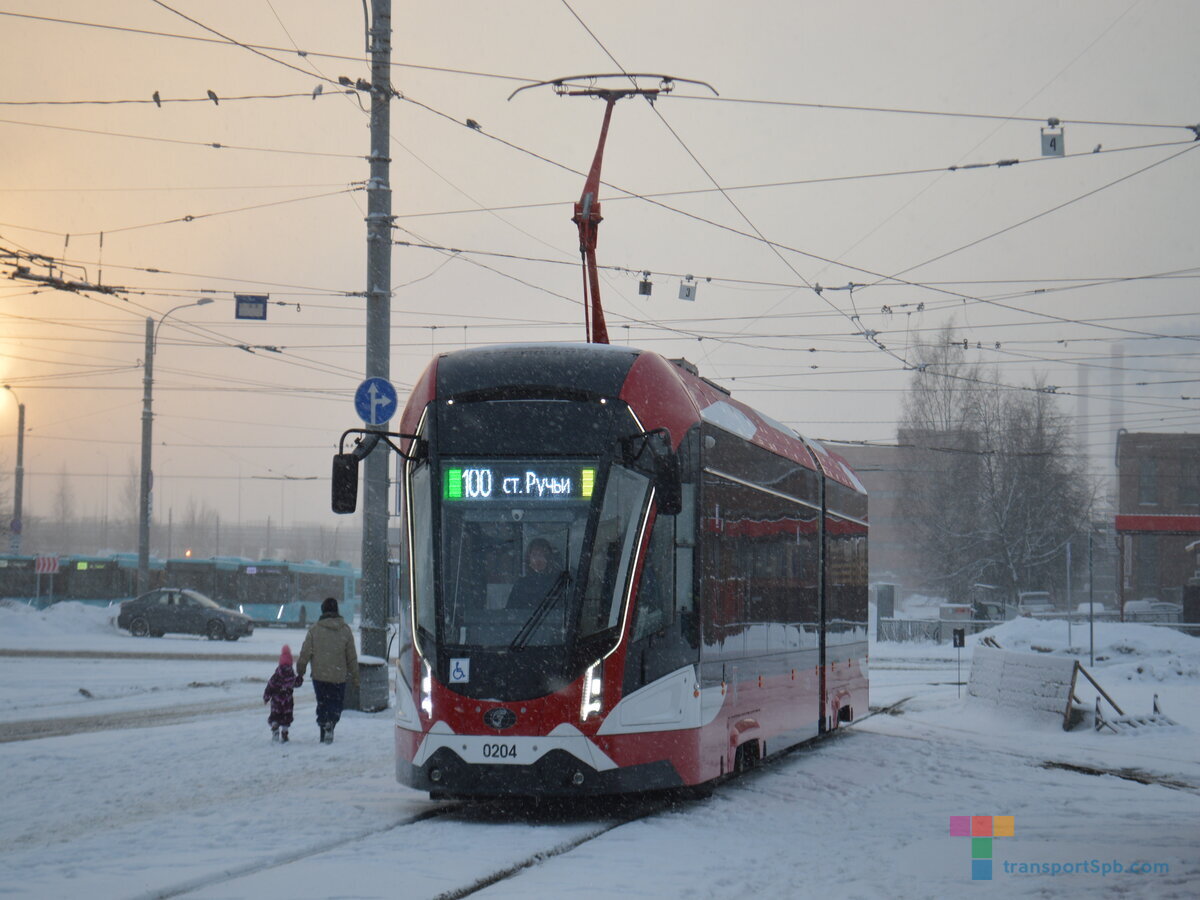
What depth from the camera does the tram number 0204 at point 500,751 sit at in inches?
386

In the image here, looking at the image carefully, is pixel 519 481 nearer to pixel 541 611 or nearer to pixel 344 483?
pixel 541 611

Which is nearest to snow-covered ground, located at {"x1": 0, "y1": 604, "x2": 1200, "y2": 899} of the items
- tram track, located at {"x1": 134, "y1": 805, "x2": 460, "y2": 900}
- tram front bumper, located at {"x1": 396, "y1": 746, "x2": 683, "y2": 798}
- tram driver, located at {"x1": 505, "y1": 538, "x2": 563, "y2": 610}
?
tram track, located at {"x1": 134, "y1": 805, "x2": 460, "y2": 900}

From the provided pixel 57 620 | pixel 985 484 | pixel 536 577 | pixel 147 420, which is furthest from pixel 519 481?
pixel 985 484

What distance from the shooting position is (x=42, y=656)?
3347cm

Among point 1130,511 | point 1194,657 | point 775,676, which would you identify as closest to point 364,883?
point 775,676

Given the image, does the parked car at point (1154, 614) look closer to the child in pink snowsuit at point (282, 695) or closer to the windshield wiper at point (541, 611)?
Result: the child in pink snowsuit at point (282, 695)

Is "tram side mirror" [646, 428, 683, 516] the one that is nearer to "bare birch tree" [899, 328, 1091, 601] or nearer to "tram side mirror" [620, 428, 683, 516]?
"tram side mirror" [620, 428, 683, 516]

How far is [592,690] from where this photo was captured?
9883mm

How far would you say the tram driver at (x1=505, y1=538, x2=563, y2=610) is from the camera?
9.95m

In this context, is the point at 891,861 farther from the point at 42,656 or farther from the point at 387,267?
the point at 42,656

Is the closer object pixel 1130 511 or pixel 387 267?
pixel 387 267

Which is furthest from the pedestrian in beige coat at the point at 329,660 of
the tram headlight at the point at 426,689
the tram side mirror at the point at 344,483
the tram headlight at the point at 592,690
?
the tram headlight at the point at 592,690

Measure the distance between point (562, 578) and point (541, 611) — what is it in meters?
0.27

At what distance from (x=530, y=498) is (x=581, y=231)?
6.15 meters
